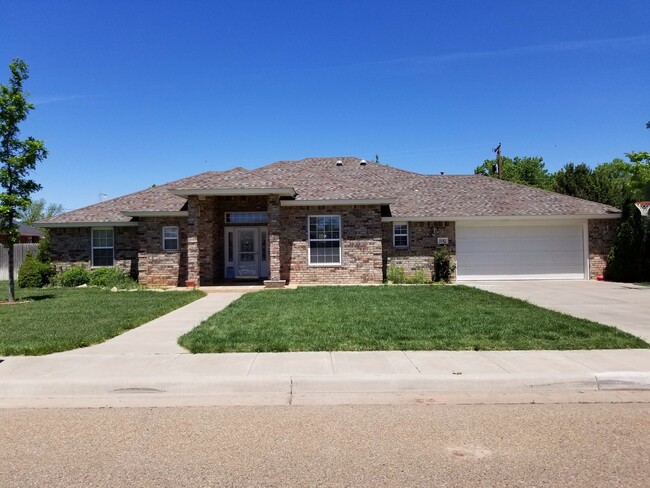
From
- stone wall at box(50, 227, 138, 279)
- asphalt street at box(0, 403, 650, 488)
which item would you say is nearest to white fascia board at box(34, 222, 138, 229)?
stone wall at box(50, 227, 138, 279)

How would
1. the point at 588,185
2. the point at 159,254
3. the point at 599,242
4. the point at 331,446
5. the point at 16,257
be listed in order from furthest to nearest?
the point at 588,185
the point at 16,257
the point at 599,242
the point at 159,254
the point at 331,446

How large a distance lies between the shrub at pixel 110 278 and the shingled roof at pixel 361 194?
2.04 meters

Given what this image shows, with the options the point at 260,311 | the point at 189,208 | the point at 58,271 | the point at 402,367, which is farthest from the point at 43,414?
the point at 58,271

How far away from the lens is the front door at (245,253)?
2016 centimetres

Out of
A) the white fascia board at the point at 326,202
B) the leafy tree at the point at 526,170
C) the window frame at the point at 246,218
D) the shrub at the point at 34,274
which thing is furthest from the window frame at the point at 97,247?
the leafy tree at the point at 526,170

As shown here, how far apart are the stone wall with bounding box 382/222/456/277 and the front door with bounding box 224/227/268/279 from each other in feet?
17.0

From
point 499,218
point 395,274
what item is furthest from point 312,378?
point 499,218

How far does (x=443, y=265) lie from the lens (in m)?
19.0

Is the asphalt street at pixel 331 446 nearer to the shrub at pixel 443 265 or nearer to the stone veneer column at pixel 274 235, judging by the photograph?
the stone veneer column at pixel 274 235

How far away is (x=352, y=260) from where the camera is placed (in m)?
18.4

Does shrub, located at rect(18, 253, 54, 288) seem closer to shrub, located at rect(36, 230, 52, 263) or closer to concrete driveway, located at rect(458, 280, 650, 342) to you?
shrub, located at rect(36, 230, 52, 263)

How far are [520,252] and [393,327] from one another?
12462mm

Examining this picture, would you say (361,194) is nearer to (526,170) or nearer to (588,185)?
(588,185)

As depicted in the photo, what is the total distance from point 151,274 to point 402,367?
14.8 meters
